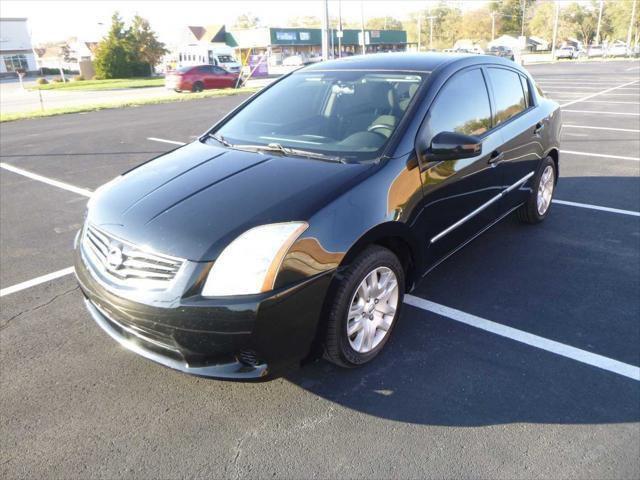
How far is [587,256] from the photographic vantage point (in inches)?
182

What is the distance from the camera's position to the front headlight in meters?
2.43

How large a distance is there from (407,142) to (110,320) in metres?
1.99

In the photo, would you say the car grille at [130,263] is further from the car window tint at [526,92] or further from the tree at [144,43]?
the tree at [144,43]

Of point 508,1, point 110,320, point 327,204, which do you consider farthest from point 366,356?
point 508,1

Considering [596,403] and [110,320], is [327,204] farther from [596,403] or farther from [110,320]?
[596,403]

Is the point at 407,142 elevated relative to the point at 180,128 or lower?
elevated

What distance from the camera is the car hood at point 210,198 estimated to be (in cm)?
258

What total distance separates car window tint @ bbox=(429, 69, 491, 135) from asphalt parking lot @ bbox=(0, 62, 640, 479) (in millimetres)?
1210

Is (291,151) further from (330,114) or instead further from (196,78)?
(196,78)

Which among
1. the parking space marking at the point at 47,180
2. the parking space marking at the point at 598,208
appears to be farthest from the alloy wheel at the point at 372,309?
the parking space marking at the point at 47,180

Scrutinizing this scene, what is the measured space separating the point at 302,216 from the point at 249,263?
1.19 ft

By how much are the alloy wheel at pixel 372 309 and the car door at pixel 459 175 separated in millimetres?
448

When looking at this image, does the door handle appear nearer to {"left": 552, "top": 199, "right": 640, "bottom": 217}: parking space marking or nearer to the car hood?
the car hood

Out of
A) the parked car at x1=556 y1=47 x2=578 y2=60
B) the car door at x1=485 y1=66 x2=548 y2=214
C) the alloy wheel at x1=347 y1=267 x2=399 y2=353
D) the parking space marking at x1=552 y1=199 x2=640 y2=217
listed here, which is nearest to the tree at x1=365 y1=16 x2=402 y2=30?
the parked car at x1=556 y1=47 x2=578 y2=60
